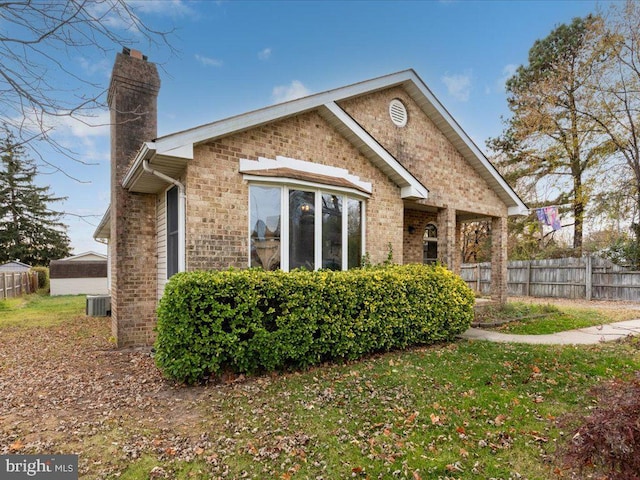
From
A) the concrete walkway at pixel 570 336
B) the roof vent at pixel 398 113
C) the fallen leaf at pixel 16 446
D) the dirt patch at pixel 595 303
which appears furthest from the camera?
the dirt patch at pixel 595 303

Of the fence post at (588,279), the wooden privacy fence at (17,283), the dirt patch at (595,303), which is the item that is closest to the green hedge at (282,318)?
the dirt patch at (595,303)

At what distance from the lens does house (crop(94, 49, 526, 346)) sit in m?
6.43

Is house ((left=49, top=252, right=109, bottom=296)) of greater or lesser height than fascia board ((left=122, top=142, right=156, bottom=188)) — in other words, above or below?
below

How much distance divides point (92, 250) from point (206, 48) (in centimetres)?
2527

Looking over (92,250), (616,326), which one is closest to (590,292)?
(616,326)

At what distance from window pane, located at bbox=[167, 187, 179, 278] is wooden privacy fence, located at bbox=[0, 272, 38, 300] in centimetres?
1813

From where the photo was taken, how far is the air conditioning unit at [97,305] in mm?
12375

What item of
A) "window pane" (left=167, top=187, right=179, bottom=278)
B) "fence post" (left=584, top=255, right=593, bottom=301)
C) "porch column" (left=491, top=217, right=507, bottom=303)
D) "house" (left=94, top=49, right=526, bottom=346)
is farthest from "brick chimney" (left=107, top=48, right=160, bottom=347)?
"fence post" (left=584, top=255, right=593, bottom=301)

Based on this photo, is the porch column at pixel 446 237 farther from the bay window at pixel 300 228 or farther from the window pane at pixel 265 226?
the window pane at pixel 265 226

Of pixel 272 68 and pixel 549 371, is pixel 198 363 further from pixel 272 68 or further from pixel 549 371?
pixel 272 68

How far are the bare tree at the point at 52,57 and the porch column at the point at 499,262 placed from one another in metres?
12.2

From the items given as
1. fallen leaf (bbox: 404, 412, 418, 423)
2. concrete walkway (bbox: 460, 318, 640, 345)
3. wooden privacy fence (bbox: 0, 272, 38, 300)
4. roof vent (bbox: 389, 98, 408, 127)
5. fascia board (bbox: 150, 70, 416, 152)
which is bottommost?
wooden privacy fence (bbox: 0, 272, 38, 300)

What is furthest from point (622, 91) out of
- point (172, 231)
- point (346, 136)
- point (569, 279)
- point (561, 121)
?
point (172, 231)

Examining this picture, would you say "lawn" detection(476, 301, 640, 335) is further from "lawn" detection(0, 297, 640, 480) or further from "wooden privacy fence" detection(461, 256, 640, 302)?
"wooden privacy fence" detection(461, 256, 640, 302)
